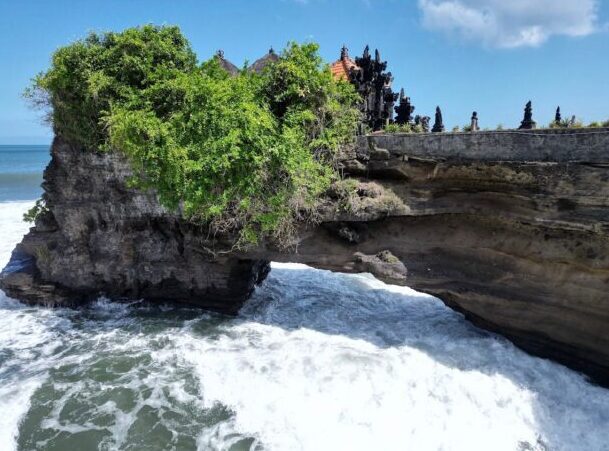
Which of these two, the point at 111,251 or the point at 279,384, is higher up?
the point at 111,251

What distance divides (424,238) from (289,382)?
375 centimetres

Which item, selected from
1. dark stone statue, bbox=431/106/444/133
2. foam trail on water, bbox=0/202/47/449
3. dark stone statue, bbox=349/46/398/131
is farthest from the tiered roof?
foam trail on water, bbox=0/202/47/449

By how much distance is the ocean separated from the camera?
223 inches

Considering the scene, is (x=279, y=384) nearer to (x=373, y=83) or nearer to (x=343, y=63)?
(x=373, y=83)

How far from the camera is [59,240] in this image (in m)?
9.59

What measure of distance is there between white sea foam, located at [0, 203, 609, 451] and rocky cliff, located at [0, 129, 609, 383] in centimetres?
65

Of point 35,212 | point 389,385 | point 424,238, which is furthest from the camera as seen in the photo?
point 35,212

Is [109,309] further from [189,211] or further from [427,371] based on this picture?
[427,371]

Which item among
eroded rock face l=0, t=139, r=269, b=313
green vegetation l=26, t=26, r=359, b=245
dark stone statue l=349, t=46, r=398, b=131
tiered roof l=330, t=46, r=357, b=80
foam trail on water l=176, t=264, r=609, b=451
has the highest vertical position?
tiered roof l=330, t=46, r=357, b=80

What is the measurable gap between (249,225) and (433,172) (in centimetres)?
361

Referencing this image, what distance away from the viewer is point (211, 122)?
292 inches

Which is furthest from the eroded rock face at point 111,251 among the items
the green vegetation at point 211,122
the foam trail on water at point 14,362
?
the green vegetation at point 211,122

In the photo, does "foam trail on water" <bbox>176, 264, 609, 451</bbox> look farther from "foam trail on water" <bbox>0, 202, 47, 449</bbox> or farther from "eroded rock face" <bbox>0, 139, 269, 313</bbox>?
"foam trail on water" <bbox>0, 202, 47, 449</bbox>

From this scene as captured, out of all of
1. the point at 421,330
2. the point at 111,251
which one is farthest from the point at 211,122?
the point at 421,330
